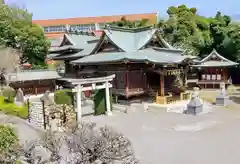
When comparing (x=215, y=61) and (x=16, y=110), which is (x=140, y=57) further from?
(x=215, y=61)

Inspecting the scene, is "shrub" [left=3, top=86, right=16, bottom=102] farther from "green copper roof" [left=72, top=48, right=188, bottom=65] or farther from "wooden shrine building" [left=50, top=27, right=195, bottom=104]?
"wooden shrine building" [left=50, top=27, right=195, bottom=104]

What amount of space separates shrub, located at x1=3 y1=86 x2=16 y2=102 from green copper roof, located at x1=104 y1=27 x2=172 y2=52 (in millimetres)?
9492

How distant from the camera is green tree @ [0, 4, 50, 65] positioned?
3843 centimetres

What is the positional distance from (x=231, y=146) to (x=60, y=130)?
8.70 m

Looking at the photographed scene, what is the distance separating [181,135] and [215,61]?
735 inches

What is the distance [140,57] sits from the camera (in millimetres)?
23609

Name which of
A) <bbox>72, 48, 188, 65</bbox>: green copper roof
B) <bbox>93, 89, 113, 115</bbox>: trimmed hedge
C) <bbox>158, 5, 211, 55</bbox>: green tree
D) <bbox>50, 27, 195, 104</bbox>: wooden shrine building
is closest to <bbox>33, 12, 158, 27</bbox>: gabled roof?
<bbox>158, 5, 211, 55</bbox>: green tree

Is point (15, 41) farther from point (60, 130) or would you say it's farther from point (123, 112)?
point (60, 130)

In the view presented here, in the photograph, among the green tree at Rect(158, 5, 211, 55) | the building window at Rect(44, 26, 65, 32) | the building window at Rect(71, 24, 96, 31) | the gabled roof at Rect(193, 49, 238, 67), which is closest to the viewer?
the gabled roof at Rect(193, 49, 238, 67)

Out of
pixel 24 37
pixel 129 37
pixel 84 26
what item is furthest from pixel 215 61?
pixel 84 26

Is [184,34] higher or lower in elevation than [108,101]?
higher

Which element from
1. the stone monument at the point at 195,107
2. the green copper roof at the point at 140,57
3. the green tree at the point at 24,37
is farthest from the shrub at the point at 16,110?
the green tree at the point at 24,37

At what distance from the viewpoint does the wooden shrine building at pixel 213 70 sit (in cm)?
3150

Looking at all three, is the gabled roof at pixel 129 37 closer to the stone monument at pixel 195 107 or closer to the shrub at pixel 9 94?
the stone monument at pixel 195 107
